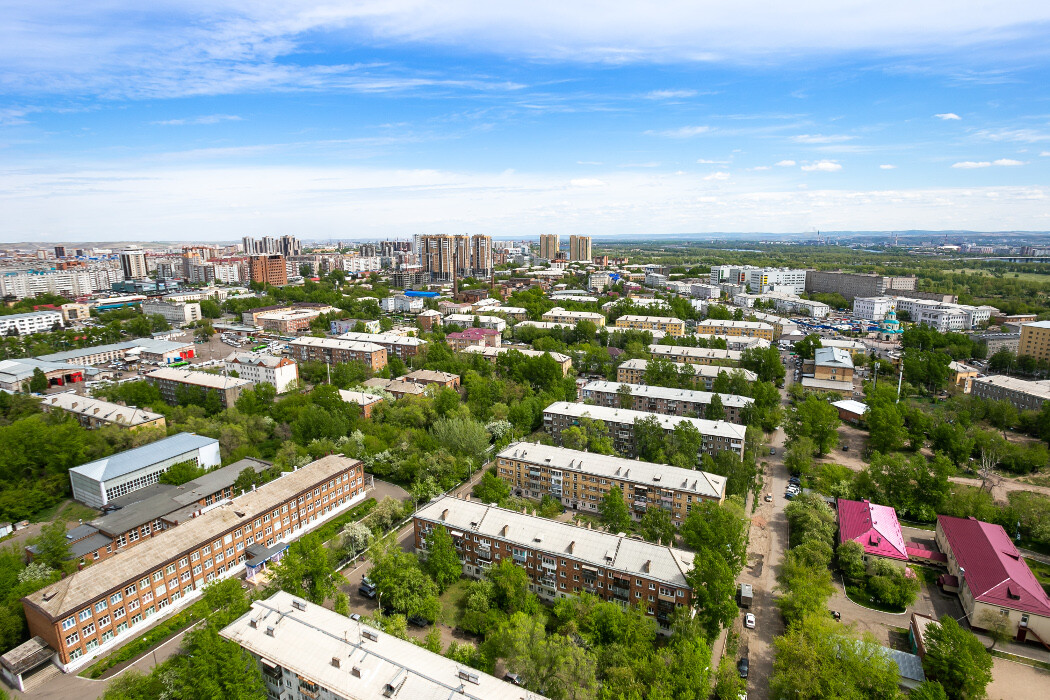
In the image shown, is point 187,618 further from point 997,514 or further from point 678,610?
point 997,514

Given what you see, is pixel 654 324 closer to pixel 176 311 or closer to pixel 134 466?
pixel 134 466

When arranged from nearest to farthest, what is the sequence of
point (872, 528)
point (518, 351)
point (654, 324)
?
point (872, 528), point (518, 351), point (654, 324)

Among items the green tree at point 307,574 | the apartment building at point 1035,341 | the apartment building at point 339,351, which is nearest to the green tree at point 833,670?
the green tree at point 307,574

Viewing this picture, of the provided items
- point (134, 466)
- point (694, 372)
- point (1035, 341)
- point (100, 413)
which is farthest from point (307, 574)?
point (1035, 341)

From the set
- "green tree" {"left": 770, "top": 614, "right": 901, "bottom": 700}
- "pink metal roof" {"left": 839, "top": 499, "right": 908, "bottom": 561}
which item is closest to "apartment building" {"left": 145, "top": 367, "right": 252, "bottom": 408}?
"green tree" {"left": 770, "top": 614, "right": 901, "bottom": 700}

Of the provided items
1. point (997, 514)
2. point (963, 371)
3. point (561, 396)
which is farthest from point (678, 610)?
point (963, 371)

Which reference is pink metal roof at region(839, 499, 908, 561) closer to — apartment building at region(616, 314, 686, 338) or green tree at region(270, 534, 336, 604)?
green tree at region(270, 534, 336, 604)
